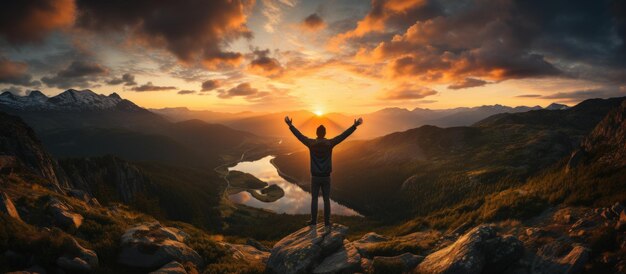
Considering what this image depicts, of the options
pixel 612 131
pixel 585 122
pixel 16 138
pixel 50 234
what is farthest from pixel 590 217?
pixel 585 122

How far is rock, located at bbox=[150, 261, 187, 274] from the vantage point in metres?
11.7

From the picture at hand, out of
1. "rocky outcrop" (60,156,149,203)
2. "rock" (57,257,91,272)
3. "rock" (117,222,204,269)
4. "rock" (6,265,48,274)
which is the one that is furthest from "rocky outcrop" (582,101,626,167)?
"rocky outcrop" (60,156,149,203)

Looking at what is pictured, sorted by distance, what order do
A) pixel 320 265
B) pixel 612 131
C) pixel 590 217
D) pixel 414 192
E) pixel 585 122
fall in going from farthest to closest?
1. pixel 585 122
2. pixel 414 192
3. pixel 612 131
4. pixel 590 217
5. pixel 320 265

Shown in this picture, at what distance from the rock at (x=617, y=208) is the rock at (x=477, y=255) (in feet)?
16.3

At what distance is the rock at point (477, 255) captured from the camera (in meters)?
11.5

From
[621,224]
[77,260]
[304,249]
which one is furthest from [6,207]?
[621,224]

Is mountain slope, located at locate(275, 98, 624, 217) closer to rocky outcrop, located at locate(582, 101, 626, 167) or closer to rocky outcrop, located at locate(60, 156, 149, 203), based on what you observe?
rocky outcrop, located at locate(582, 101, 626, 167)

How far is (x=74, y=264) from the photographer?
410 inches

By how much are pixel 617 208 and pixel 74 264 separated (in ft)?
73.8

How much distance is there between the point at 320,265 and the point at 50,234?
34.7 feet

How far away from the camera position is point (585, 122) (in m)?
157

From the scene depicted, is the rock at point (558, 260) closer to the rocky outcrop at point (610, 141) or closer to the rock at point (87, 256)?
the rocky outcrop at point (610, 141)

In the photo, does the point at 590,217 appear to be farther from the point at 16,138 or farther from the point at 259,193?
the point at 259,193

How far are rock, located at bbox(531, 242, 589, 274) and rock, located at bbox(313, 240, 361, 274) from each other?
23.7ft
